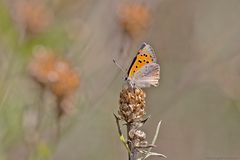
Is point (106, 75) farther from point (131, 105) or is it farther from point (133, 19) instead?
point (131, 105)

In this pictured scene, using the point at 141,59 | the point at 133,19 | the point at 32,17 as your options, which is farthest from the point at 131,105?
the point at 32,17

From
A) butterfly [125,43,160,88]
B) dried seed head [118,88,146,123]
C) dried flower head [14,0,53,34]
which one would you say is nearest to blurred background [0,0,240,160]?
dried flower head [14,0,53,34]

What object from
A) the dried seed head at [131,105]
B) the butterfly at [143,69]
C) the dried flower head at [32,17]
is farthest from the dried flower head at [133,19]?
the dried seed head at [131,105]

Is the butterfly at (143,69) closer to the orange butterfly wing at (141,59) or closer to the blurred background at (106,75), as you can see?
the orange butterfly wing at (141,59)

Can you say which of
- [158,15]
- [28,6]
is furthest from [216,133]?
[28,6]

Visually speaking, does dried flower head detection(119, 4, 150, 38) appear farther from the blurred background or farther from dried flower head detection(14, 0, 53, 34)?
dried flower head detection(14, 0, 53, 34)

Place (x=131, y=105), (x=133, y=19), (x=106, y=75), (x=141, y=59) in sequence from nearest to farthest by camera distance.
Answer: (x=131, y=105) → (x=141, y=59) → (x=133, y=19) → (x=106, y=75)
